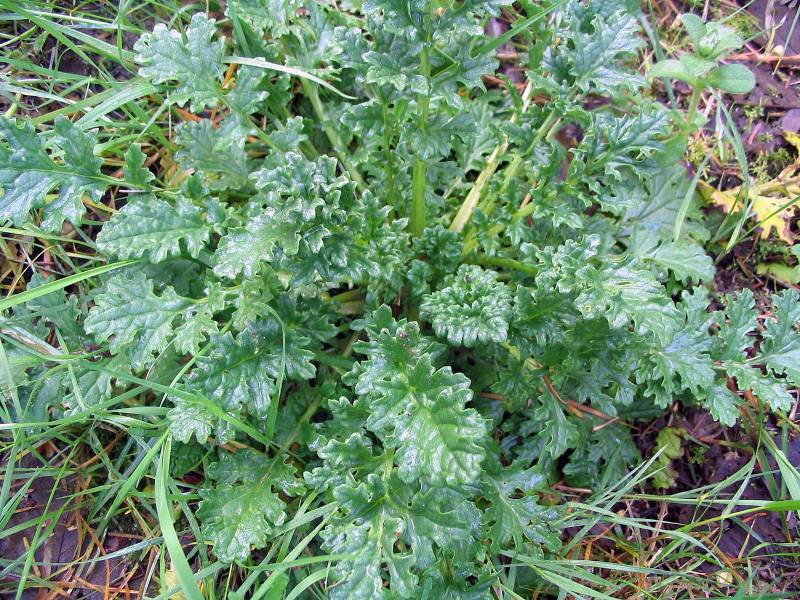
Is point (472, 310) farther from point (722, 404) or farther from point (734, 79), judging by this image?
point (734, 79)

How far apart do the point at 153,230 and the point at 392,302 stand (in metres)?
A: 1.17

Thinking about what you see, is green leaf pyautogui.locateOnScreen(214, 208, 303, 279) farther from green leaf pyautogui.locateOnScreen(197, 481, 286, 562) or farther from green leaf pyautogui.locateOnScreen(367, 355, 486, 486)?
green leaf pyautogui.locateOnScreen(197, 481, 286, 562)

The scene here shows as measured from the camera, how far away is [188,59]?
2988 mm

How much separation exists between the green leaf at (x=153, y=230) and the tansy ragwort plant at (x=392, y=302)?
0.04 feet

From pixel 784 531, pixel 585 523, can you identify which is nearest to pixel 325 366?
pixel 585 523

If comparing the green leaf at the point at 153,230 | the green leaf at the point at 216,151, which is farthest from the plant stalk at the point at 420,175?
the green leaf at the point at 153,230

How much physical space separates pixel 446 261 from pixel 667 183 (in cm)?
141

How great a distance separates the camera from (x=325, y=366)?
3.26 meters

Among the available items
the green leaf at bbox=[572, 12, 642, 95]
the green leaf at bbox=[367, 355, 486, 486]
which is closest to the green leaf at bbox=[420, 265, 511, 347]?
the green leaf at bbox=[367, 355, 486, 486]

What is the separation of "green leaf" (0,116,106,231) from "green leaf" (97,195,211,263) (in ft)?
0.54

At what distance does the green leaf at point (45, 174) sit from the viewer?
2672mm

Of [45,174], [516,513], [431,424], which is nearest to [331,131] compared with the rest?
[45,174]

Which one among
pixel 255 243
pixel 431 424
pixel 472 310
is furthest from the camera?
pixel 472 310

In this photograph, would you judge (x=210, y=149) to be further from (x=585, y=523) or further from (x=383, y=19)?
(x=585, y=523)
